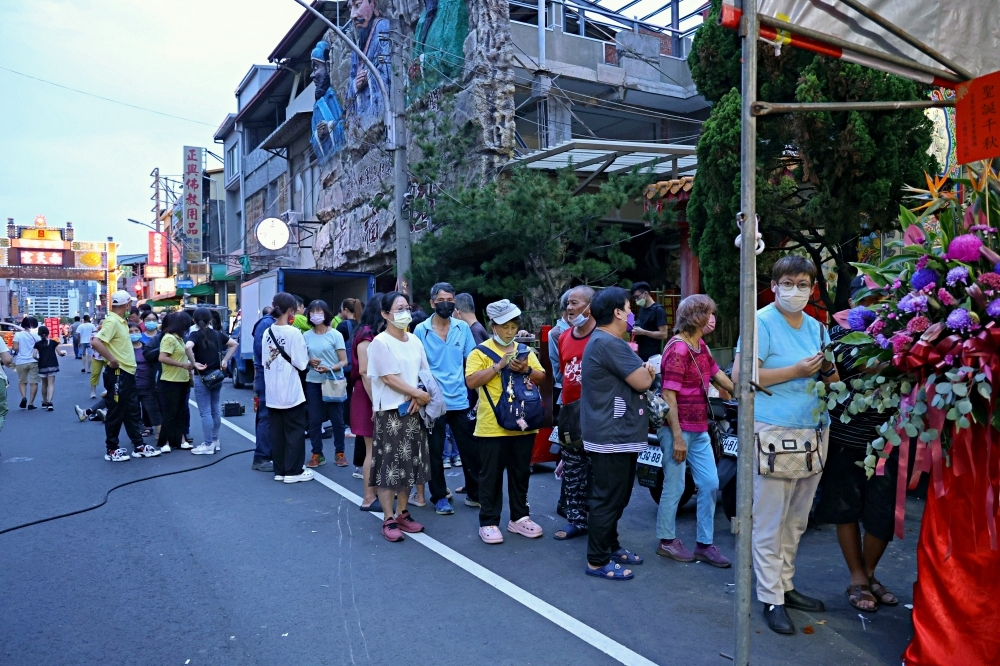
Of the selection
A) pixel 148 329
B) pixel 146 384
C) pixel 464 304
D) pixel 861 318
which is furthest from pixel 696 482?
pixel 148 329

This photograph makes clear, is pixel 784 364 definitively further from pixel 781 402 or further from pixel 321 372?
pixel 321 372

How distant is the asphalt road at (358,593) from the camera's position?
12.9 feet

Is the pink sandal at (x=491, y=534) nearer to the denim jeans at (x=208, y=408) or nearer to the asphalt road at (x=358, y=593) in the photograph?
the asphalt road at (x=358, y=593)

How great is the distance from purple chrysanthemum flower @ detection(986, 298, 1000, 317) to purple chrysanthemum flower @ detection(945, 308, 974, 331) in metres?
0.07

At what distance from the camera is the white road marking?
3.82 meters

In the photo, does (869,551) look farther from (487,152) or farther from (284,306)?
(487,152)

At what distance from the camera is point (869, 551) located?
4.41 m

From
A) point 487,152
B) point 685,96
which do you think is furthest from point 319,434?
point 685,96

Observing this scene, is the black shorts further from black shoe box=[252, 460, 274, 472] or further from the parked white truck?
the parked white truck

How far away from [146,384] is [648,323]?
6.12m

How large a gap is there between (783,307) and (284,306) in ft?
17.3

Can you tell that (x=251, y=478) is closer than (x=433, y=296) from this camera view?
No

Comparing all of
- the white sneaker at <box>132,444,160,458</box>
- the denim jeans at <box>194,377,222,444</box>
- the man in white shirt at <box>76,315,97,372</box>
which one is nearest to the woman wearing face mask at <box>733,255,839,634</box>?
the denim jeans at <box>194,377,222,444</box>

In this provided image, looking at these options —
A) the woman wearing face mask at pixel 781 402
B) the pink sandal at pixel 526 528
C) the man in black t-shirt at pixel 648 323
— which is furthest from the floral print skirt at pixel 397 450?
the man in black t-shirt at pixel 648 323
